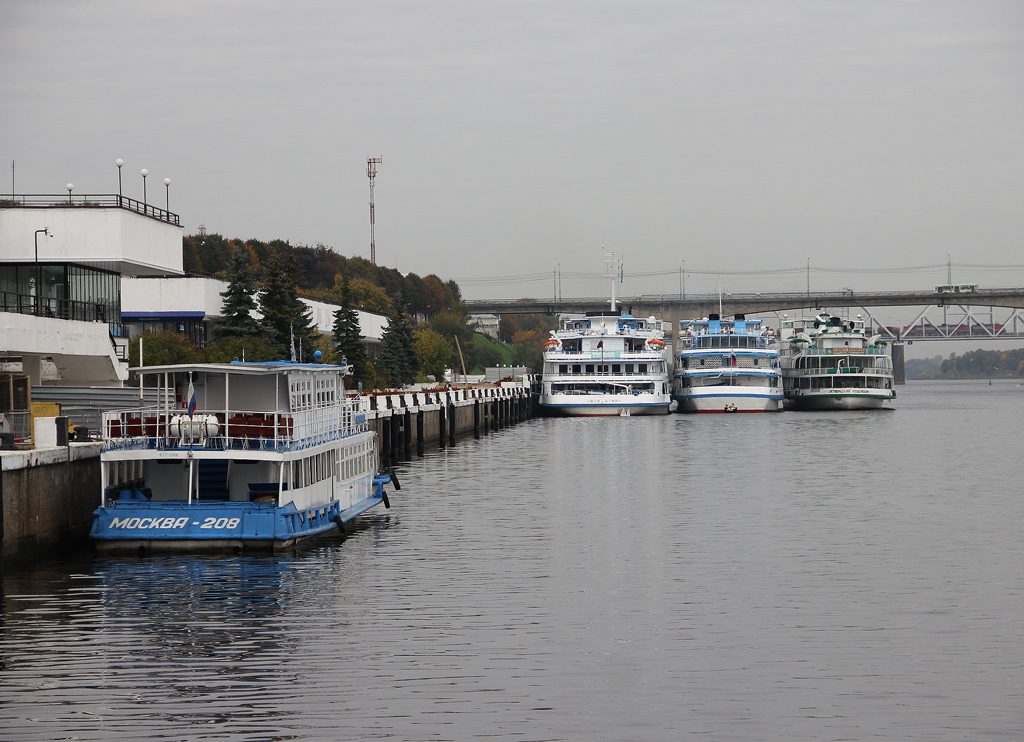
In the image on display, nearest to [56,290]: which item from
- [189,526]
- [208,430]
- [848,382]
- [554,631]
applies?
[208,430]

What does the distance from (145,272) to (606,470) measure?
78.2 feet

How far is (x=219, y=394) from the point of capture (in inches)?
1197

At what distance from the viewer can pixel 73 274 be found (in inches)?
2020

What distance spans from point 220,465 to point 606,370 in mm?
80811

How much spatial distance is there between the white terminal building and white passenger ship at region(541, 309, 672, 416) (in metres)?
52.1

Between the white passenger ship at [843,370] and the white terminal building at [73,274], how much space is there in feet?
249

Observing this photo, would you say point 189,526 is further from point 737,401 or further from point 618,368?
point 737,401

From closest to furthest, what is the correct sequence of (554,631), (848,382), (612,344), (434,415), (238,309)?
(554,631) → (238,309) → (434,415) → (612,344) → (848,382)

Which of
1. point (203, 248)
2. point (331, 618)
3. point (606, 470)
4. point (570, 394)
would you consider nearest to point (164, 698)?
point (331, 618)

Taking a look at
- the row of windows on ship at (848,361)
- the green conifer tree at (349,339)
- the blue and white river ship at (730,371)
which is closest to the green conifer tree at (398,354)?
the green conifer tree at (349,339)

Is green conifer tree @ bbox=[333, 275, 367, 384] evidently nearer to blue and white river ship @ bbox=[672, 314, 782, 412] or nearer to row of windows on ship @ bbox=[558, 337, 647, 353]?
row of windows on ship @ bbox=[558, 337, 647, 353]

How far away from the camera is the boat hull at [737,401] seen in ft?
365

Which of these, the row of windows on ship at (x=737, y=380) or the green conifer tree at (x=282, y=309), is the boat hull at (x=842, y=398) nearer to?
the row of windows on ship at (x=737, y=380)

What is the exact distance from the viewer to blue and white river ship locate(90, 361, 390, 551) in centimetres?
2794
